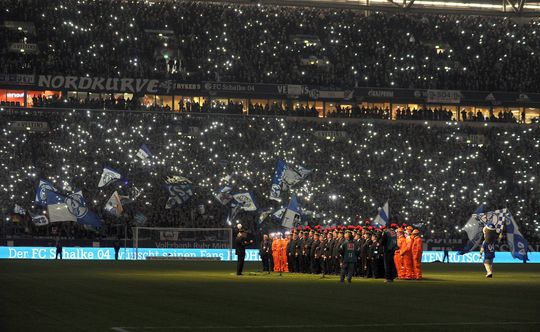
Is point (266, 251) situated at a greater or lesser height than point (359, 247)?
lesser

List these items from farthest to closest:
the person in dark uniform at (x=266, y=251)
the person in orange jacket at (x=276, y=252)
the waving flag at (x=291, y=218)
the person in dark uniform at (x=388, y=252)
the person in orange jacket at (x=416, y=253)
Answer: the waving flag at (x=291, y=218) → the person in orange jacket at (x=276, y=252) → the person in dark uniform at (x=266, y=251) → the person in orange jacket at (x=416, y=253) → the person in dark uniform at (x=388, y=252)

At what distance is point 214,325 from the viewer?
49.2ft

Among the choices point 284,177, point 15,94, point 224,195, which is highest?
point 15,94

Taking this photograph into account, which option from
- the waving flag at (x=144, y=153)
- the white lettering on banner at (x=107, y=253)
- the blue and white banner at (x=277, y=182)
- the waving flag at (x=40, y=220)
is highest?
the waving flag at (x=144, y=153)

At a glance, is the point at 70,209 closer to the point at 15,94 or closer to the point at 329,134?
the point at 15,94

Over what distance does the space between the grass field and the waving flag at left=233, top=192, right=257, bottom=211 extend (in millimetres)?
34239

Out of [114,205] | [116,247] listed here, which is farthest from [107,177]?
[116,247]

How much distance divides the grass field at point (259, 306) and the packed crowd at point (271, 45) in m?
44.4

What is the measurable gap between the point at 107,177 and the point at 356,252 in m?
32.2

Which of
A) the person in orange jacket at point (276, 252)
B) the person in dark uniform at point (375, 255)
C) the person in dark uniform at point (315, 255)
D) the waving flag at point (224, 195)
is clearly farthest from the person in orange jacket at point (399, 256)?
the waving flag at point (224, 195)

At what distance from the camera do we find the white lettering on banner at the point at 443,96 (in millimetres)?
73000

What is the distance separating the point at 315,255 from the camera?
37875 millimetres

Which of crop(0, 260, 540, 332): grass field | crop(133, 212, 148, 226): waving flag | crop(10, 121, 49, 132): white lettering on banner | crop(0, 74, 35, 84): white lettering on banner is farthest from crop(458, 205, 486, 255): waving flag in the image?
crop(0, 74, 35, 84): white lettering on banner

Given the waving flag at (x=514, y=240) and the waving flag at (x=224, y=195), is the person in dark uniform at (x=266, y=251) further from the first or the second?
the waving flag at (x=224, y=195)
